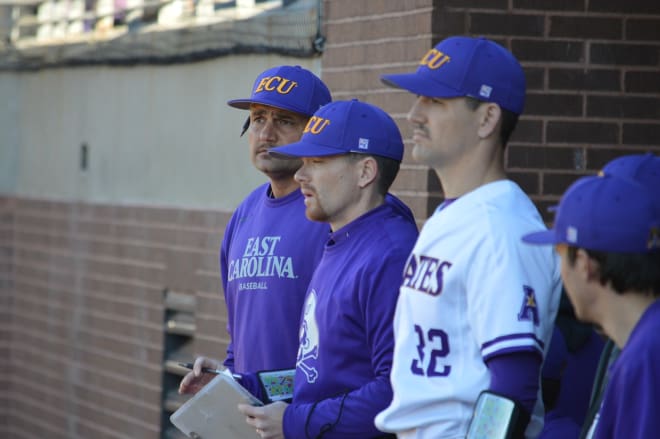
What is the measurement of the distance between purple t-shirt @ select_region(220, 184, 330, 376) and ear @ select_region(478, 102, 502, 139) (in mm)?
1189

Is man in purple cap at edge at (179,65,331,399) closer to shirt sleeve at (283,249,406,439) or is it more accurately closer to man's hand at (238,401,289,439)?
man's hand at (238,401,289,439)

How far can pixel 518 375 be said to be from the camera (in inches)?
127

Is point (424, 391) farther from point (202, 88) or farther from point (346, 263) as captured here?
point (202, 88)

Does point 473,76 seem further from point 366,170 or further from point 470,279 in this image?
point 366,170

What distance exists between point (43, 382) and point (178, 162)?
2.62 m

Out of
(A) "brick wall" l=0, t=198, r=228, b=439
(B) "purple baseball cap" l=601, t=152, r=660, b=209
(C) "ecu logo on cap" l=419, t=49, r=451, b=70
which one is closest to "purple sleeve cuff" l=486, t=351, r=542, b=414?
(B) "purple baseball cap" l=601, t=152, r=660, b=209

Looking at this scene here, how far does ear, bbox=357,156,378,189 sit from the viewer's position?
13.5 feet

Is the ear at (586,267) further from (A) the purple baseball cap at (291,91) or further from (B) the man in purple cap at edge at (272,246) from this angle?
(A) the purple baseball cap at (291,91)

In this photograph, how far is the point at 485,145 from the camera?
11.5 feet

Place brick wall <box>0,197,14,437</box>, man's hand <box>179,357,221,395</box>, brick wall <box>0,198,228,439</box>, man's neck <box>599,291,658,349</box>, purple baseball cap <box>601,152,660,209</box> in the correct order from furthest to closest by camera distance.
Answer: brick wall <box>0,197,14,437</box> < brick wall <box>0,198,228,439</box> < man's hand <box>179,357,221,395</box> < purple baseball cap <box>601,152,660,209</box> < man's neck <box>599,291,658,349</box>

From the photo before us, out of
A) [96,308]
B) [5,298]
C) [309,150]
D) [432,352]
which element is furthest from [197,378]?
[5,298]

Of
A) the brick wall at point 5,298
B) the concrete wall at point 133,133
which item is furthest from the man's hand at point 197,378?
the brick wall at point 5,298

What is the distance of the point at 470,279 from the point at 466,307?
0.08 m

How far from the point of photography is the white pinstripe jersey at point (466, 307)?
328 centimetres
